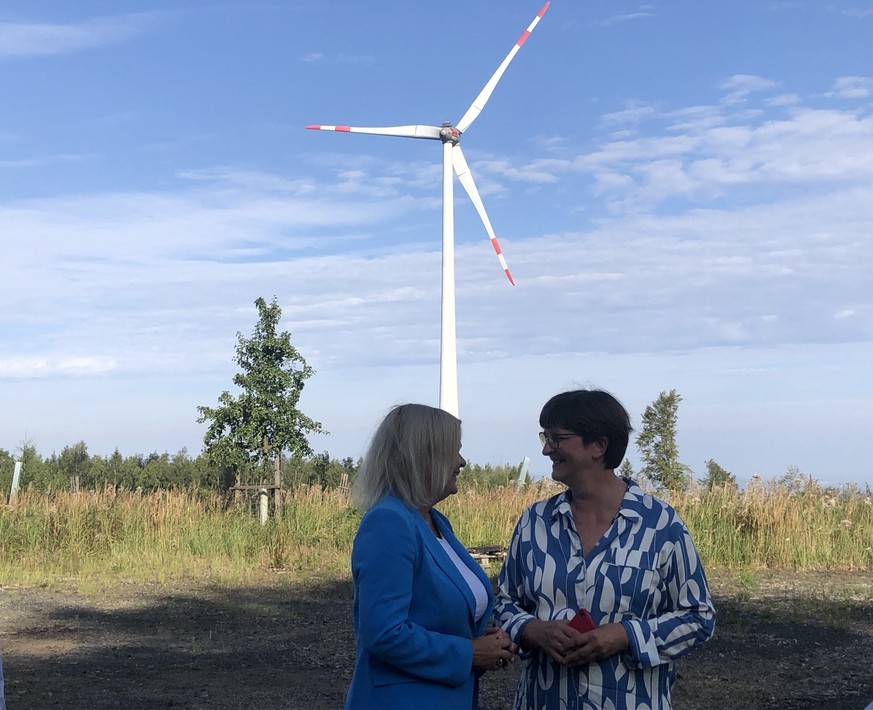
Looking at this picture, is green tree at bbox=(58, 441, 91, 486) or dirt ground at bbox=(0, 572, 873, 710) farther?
green tree at bbox=(58, 441, 91, 486)

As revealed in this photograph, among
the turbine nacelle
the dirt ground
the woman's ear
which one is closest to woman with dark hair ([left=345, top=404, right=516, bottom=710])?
the woman's ear

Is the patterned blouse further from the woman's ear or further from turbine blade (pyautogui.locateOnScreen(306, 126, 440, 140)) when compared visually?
turbine blade (pyautogui.locateOnScreen(306, 126, 440, 140))

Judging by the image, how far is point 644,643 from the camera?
3.01 metres

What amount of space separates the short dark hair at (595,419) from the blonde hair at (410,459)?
0.37 m

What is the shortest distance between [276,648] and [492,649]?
6.61 metres

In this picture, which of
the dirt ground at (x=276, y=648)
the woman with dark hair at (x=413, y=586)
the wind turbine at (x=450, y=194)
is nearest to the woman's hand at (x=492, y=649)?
the woman with dark hair at (x=413, y=586)

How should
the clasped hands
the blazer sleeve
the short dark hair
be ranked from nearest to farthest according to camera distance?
the blazer sleeve, the clasped hands, the short dark hair

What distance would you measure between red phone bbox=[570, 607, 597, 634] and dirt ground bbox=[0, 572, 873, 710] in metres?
4.41

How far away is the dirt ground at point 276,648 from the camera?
24.0ft

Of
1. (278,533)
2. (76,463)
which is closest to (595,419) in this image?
(278,533)

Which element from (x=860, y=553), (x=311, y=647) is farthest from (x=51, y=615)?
(x=860, y=553)

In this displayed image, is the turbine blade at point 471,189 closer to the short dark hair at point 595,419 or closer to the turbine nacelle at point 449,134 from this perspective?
the turbine nacelle at point 449,134

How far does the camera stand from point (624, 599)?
3064 millimetres

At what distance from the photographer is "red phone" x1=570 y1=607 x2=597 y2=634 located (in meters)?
2.98
